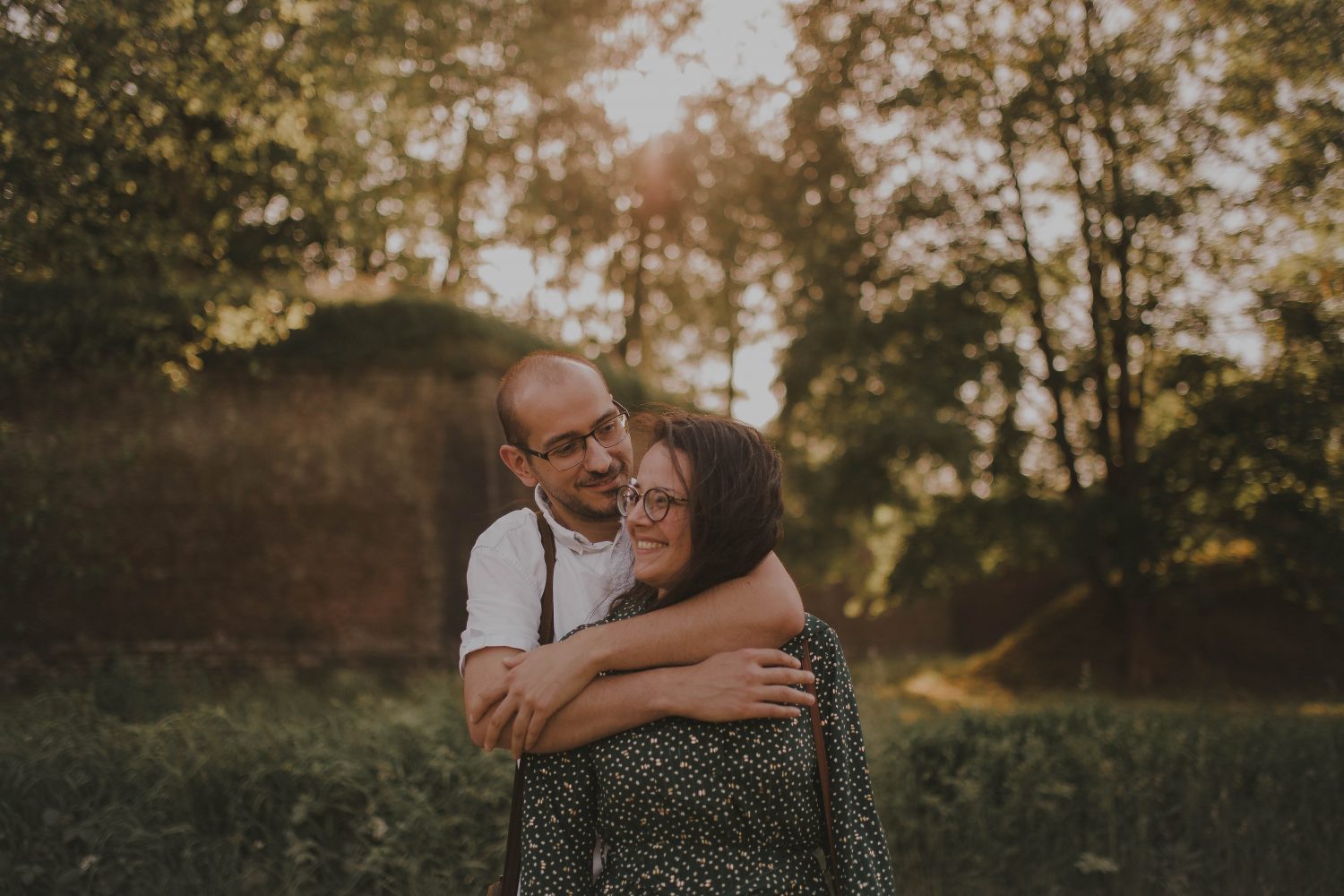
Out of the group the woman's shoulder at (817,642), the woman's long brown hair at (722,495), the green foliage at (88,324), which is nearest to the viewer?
the woman's long brown hair at (722,495)

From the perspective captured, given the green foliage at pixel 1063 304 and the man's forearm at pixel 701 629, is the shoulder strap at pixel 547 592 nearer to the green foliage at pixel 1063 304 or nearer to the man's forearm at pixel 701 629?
the man's forearm at pixel 701 629

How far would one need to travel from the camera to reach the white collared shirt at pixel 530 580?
2.32 m

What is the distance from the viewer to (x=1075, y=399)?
16391mm

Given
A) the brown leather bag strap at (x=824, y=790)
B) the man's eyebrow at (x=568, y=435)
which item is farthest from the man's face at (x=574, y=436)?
the brown leather bag strap at (x=824, y=790)

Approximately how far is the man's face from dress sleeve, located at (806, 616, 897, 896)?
2.01 feet

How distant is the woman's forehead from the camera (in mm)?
2139

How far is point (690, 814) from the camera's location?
2.04m

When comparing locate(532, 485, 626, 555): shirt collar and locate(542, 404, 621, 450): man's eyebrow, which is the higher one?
locate(542, 404, 621, 450): man's eyebrow

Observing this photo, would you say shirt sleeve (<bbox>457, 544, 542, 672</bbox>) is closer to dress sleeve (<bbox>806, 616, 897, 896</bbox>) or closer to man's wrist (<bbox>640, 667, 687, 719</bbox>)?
man's wrist (<bbox>640, 667, 687, 719</bbox>)

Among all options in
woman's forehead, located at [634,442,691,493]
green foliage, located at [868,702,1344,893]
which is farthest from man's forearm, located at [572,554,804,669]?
green foliage, located at [868,702,1344,893]

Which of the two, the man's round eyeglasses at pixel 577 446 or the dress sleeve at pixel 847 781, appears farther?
the man's round eyeglasses at pixel 577 446

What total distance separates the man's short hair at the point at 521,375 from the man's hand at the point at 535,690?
62cm

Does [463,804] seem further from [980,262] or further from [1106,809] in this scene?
[980,262]

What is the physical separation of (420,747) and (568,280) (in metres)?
21.5
